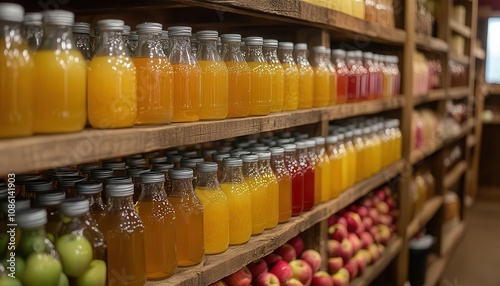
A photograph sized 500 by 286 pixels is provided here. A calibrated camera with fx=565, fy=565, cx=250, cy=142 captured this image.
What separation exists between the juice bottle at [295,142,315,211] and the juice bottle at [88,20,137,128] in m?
1.08

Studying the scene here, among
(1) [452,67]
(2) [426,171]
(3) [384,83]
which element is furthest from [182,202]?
(1) [452,67]

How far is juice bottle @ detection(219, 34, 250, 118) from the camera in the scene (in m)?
1.80

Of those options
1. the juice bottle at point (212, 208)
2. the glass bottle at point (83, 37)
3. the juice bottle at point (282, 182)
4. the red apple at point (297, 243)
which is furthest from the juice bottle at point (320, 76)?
the glass bottle at point (83, 37)

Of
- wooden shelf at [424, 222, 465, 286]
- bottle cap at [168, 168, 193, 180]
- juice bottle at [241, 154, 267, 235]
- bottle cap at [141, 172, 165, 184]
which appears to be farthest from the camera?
wooden shelf at [424, 222, 465, 286]

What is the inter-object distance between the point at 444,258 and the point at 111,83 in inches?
174

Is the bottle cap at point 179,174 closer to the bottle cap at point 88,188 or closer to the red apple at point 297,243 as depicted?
the bottle cap at point 88,188

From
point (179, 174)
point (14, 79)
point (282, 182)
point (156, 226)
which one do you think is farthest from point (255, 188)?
point (14, 79)

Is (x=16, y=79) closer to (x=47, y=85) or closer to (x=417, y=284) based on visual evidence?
(x=47, y=85)

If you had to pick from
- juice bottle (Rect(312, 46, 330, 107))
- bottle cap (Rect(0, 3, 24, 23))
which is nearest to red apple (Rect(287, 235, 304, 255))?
juice bottle (Rect(312, 46, 330, 107))

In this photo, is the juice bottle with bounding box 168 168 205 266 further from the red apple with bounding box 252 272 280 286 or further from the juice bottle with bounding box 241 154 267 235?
the red apple with bounding box 252 272 280 286

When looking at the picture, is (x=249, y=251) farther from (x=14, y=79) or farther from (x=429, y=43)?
(x=429, y=43)

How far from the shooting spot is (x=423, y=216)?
4328mm

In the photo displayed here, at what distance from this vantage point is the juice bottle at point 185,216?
5.31ft

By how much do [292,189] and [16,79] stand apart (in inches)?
53.0
